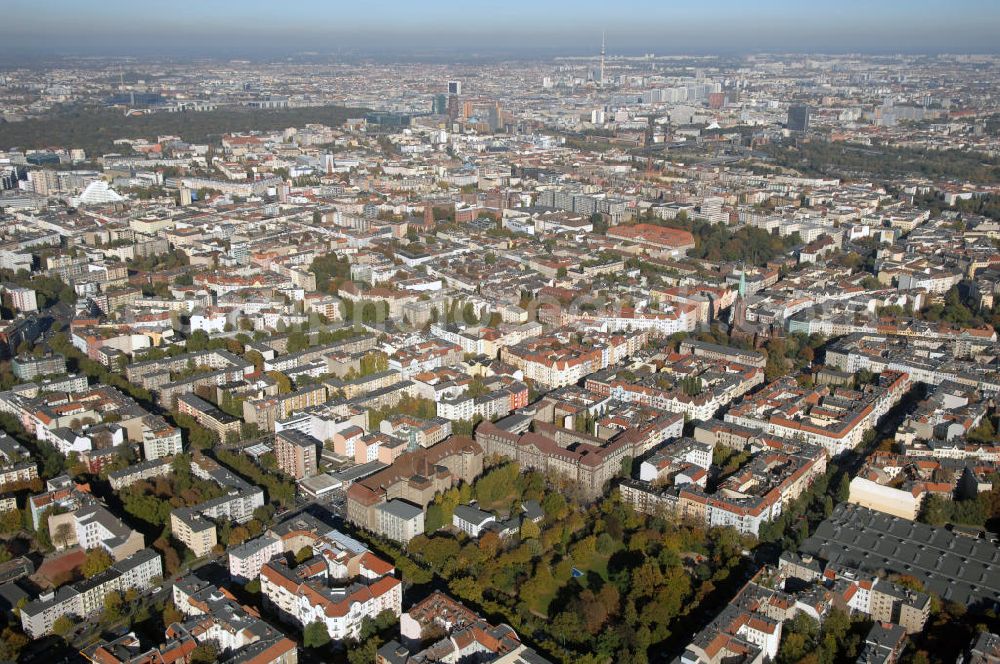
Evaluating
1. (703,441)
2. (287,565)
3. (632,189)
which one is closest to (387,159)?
(632,189)

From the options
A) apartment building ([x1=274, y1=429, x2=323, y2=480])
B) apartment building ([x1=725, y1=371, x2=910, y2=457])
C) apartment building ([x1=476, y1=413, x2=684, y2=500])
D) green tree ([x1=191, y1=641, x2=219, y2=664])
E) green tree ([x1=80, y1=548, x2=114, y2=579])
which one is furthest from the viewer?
apartment building ([x1=725, y1=371, x2=910, y2=457])

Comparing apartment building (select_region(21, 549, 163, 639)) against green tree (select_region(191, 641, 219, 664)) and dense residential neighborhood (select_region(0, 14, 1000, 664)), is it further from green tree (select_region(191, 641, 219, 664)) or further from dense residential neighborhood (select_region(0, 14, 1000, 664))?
green tree (select_region(191, 641, 219, 664))

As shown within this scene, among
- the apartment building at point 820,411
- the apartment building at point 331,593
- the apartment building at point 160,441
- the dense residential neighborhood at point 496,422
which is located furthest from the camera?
the apartment building at point 820,411

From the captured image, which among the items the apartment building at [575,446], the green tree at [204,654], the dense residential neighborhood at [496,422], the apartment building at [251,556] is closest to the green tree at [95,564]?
the dense residential neighborhood at [496,422]

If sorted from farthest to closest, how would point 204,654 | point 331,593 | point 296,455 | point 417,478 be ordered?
1. point 296,455
2. point 417,478
3. point 331,593
4. point 204,654

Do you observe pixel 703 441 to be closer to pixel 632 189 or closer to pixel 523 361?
pixel 523 361

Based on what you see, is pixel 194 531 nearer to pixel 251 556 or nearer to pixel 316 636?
pixel 251 556

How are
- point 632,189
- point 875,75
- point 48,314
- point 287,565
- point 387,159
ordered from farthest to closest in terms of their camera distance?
point 875,75 → point 387,159 → point 632,189 → point 48,314 → point 287,565

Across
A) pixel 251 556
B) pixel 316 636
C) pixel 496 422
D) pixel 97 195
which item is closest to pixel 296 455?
pixel 251 556

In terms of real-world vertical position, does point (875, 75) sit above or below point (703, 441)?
above

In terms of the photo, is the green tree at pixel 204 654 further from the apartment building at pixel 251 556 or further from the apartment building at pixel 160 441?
the apartment building at pixel 160 441

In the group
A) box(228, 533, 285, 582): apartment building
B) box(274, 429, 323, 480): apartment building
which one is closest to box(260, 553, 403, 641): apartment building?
box(228, 533, 285, 582): apartment building
